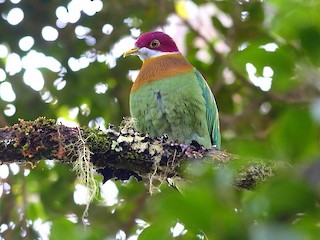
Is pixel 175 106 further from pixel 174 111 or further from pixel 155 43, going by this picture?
pixel 155 43

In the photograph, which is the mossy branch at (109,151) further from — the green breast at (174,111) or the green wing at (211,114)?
the green wing at (211,114)

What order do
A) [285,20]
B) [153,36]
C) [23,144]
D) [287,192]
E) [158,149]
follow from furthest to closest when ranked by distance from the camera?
[153,36], [158,149], [23,144], [285,20], [287,192]

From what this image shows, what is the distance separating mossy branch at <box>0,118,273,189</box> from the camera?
241 centimetres

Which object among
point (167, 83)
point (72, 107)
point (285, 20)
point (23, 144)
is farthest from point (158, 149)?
point (285, 20)

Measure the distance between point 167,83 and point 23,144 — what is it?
3.78ft

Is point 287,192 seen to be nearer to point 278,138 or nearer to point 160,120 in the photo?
point 278,138

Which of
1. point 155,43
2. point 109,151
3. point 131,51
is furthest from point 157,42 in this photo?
point 109,151

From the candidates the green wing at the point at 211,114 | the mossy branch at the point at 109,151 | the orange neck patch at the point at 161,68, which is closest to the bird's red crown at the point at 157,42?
the orange neck patch at the point at 161,68

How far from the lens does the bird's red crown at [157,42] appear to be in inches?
149

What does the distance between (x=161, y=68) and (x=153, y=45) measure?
303mm

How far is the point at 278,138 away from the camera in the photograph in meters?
0.78

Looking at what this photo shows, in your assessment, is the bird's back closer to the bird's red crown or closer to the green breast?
the green breast

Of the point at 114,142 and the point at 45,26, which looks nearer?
the point at 114,142

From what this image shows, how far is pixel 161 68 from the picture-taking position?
11.8ft
